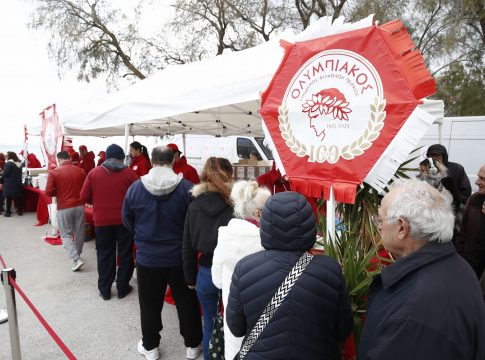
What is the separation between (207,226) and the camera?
8.43 ft

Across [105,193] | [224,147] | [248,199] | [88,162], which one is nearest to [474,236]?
[248,199]

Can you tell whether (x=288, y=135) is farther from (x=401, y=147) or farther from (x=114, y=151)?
(x=114, y=151)

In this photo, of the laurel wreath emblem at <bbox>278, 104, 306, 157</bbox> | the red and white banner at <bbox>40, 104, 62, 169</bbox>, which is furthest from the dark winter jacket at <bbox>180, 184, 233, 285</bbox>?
the red and white banner at <bbox>40, 104, 62, 169</bbox>

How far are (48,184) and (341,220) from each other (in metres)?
4.42

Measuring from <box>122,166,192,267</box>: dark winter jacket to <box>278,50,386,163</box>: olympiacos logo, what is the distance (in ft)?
3.76

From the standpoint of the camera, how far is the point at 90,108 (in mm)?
5852

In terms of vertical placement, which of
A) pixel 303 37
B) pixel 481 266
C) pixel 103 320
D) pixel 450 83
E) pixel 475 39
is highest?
pixel 475 39

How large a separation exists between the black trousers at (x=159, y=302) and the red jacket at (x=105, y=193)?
1.32 metres

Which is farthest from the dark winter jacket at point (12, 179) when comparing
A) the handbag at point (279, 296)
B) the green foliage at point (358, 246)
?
the handbag at point (279, 296)

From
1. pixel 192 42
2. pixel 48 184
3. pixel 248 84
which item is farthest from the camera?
pixel 192 42

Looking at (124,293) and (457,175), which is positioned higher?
(457,175)

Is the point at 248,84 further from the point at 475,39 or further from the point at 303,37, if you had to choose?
the point at 475,39

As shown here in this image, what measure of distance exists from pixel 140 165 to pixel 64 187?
118 centimetres

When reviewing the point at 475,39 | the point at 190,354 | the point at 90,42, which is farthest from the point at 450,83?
the point at 90,42
